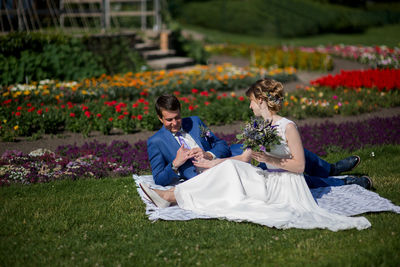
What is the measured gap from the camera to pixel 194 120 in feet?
17.1

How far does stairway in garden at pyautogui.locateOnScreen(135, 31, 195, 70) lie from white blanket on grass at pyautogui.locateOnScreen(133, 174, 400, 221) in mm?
8524

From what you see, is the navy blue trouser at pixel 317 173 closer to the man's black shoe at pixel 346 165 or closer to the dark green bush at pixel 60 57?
the man's black shoe at pixel 346 165

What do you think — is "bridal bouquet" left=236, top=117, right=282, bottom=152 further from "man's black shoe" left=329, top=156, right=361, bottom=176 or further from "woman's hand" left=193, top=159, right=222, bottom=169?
"man's black shoe" left=329, top=156, right=361, bottom=176

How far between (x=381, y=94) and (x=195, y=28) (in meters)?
21.1

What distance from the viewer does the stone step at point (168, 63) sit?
13062 mm

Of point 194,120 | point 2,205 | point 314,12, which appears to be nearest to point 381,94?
point 194,120

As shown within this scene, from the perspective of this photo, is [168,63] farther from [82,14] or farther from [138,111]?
[138,111]

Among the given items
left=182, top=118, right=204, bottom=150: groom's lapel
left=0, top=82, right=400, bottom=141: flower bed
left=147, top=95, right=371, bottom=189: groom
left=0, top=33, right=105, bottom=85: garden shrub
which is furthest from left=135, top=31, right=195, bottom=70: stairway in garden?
left=147, top=95, right=371, bottom=189: groom

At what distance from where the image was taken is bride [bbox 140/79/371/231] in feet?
13.7

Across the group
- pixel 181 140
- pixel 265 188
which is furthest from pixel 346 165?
pixel 181 140

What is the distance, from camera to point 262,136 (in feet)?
13.3

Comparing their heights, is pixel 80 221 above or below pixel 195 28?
above

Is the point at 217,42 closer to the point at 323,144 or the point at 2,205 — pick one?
the point at 323,144

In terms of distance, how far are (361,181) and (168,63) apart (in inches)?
359
